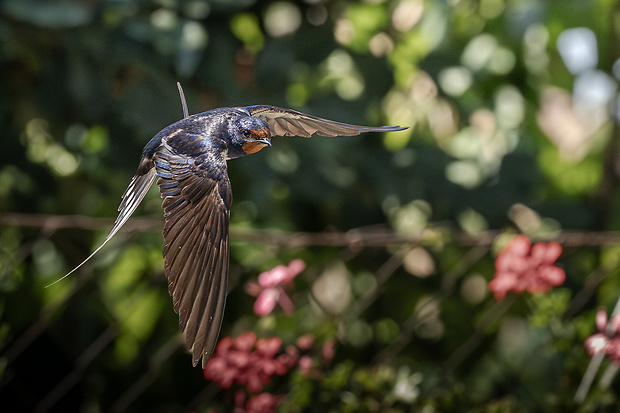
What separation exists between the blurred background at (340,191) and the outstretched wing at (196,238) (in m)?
0.64

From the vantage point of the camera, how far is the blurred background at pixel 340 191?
933 mm

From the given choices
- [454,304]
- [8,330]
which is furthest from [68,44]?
[454,304]

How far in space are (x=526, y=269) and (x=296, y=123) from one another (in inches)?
25.6

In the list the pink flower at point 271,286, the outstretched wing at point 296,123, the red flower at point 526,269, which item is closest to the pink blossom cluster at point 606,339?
the red flower at point 526,269

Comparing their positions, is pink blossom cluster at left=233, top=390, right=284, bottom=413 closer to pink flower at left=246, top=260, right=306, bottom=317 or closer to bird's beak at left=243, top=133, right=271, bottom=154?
pink flower at left=246, top=260, right=306, bottom=317

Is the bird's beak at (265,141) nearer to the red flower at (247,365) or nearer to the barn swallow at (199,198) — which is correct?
the barn swallow at (199,198)

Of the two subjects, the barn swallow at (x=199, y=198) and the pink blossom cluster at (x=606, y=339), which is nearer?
the barn swallow at (x=199, y=198)

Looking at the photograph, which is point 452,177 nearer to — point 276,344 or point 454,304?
point 454,304

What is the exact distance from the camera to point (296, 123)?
28 cm

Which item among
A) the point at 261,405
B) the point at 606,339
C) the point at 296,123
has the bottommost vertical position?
the point at 261,405

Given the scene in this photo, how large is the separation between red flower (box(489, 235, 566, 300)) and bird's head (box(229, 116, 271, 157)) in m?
0.69

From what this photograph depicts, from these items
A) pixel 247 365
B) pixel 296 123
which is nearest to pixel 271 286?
pixel 247 365

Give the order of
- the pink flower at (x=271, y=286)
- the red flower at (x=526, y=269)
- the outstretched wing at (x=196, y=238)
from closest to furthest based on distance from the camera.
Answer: the outstretched wing at (x=196, y=238), the pink flower at (x=271, y=286), the red flower at (x=526, y=269)

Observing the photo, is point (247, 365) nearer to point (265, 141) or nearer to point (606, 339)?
point (606, 339)
